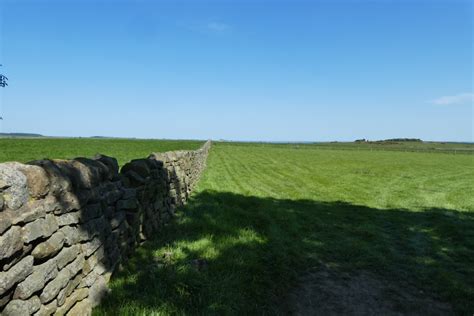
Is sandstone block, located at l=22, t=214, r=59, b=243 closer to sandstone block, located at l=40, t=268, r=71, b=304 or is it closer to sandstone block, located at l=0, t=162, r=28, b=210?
sandstone block, located at l=0, t=162, r=28, b=210

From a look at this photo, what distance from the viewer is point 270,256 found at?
7.37m

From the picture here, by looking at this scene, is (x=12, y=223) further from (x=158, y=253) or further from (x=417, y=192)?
(x=417, y=192)

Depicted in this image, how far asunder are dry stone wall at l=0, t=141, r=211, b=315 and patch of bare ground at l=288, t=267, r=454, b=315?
2.80m

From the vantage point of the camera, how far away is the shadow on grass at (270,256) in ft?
17.3

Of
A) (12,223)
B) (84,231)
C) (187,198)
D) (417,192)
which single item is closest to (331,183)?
(417,192)

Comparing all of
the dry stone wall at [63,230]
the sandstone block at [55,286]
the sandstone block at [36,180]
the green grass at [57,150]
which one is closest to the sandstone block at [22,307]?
the dry stone wall at [63,230]

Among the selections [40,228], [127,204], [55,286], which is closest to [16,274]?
[40,228]

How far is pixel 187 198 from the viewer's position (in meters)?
12.9

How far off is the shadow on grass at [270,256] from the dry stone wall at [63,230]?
41 cm

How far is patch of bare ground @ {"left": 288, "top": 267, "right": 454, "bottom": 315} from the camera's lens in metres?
5.43

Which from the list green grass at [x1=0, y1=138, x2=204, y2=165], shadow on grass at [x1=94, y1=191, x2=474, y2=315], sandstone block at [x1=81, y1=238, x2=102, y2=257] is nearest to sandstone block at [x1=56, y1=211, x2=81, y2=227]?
sandstone block at [x1=81, y1=238, x2=102, y2=257]

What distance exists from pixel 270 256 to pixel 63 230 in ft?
13.5

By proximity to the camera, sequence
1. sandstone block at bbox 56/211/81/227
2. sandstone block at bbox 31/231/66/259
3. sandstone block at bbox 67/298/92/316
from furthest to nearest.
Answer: sandstone block at bbox 67/298/92/316, sandstone block at bbox 56/211/81/227, sandstone block at bbox 31/231/66/259

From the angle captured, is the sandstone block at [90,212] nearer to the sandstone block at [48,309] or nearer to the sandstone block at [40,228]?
the sandstone block at [40,228]
